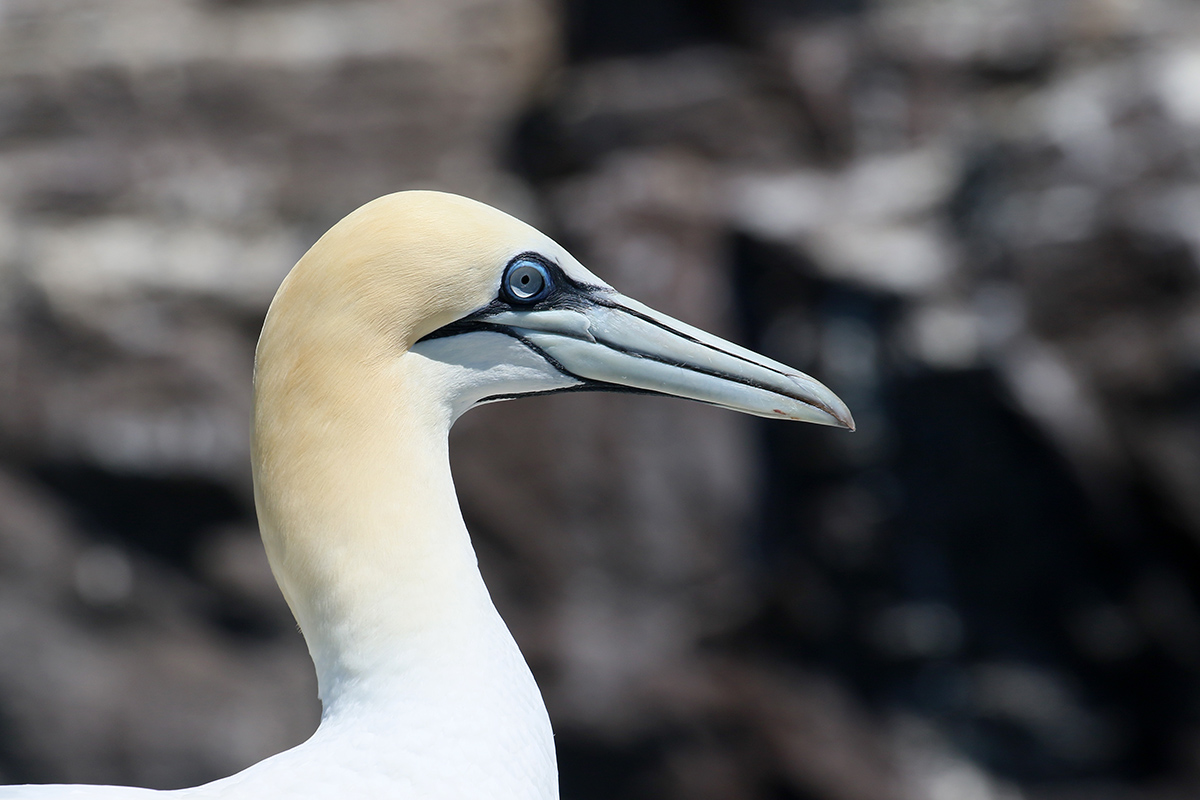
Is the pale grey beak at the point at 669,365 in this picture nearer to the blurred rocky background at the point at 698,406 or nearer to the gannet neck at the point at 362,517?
the gannet neck at the point at 362,517

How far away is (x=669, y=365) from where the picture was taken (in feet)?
7.36

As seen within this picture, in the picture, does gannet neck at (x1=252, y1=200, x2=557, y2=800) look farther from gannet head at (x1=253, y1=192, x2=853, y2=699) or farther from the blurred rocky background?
the blurred rocky background

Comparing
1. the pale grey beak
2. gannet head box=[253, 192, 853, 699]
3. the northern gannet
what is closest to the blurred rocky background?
the pale grey beak

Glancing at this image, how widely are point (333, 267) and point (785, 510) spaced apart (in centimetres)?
526

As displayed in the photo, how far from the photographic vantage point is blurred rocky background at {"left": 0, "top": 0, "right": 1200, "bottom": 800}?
6223 millimetres

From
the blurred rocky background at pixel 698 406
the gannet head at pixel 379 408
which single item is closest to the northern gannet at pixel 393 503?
the gannet head at pixel 379 408

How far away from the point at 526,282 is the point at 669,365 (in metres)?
0.32

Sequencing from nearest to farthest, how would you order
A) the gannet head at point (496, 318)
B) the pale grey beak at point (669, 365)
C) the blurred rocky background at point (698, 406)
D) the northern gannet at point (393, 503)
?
the northern gannet at point (393, 503), the gannet head at point (496, 318), the pale grey beak at point (669, 365), the blurred rocky background at point (698, 406)

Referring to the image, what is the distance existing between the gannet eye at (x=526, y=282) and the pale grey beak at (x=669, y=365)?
0.15ft

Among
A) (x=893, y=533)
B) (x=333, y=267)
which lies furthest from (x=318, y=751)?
(x=893, y=533)

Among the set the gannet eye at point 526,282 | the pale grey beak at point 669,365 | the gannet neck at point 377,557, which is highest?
the gannet eye at point 526,282

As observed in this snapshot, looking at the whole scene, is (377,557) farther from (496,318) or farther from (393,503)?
(496,318)

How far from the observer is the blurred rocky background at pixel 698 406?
20.4ft

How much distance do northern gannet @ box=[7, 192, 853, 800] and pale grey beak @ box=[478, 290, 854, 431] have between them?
86 millimetres
